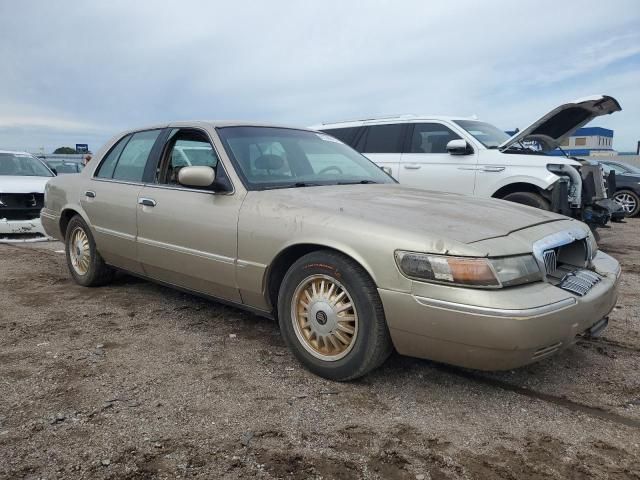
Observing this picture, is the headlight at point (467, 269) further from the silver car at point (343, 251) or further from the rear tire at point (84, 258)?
the rear tire at point (84, 258)

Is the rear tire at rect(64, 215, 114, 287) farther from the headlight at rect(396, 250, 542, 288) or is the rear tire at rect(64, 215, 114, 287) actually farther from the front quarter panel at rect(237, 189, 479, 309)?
the headlight at rect(396, 250, 542, 288)

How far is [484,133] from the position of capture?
308 inches

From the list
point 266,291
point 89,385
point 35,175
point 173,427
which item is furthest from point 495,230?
point 35,175

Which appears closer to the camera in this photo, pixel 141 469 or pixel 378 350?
pixel 141 469

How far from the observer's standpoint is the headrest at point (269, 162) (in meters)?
3.81

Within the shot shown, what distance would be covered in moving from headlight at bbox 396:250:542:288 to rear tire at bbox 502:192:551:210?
4410 millimetres

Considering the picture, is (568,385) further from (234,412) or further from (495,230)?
(234,412)

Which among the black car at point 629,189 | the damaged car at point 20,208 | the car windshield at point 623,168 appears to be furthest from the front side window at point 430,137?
the car windshield at point 623,168

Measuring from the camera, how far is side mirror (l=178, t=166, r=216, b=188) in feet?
11.5

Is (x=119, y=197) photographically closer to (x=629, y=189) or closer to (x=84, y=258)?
(x=84, y=258)

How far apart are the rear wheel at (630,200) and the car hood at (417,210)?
11.5 m

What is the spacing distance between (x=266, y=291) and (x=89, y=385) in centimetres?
113

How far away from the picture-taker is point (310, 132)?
15.0 ft

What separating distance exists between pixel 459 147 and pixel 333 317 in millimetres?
4806
